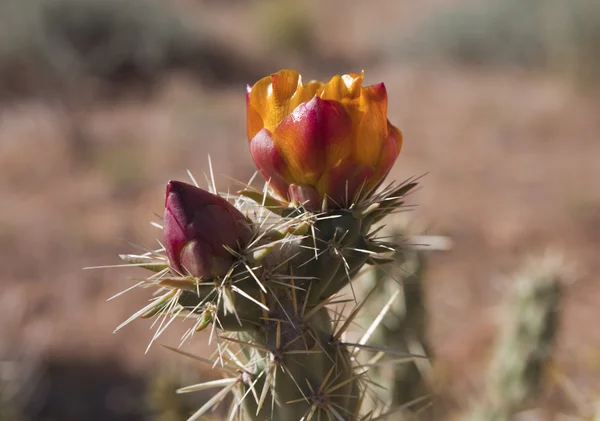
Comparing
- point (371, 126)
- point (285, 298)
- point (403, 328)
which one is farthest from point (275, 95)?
point (403, 328)

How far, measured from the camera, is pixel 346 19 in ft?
56.7

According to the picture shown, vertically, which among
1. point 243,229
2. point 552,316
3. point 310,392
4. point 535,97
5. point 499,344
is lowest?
point 535,97

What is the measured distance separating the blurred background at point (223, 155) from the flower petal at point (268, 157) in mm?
298

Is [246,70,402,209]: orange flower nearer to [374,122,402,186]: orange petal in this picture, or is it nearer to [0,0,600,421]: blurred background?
[374,122,402,186]: orange petal

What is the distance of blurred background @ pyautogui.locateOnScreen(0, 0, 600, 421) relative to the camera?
4742 millimetres

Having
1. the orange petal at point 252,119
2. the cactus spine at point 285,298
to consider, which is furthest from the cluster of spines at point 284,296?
the orange petal at point 252,119

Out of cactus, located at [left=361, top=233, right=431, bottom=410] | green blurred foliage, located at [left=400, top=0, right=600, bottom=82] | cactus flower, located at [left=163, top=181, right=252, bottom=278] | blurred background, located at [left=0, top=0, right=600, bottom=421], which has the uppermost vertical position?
cactus flower, located at [left=163, top=181, right=252, bottom=278]

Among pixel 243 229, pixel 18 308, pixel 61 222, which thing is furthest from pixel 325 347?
pixel 61 222

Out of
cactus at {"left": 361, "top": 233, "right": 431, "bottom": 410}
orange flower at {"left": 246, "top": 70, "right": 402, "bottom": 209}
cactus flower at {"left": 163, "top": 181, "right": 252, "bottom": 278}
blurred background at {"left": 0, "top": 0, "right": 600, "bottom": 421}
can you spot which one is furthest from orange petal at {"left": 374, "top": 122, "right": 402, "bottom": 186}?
cactus at {"left": 361, "top": 233, "right": 431, "bottom": 410}

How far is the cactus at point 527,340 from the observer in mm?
2496

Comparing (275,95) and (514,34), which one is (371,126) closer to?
(275,95)

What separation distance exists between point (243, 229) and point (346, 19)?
17.1 m

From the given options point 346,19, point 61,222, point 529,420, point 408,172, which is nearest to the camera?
point 529,420

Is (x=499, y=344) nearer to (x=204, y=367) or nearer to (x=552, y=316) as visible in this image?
(x=552, y=316)
